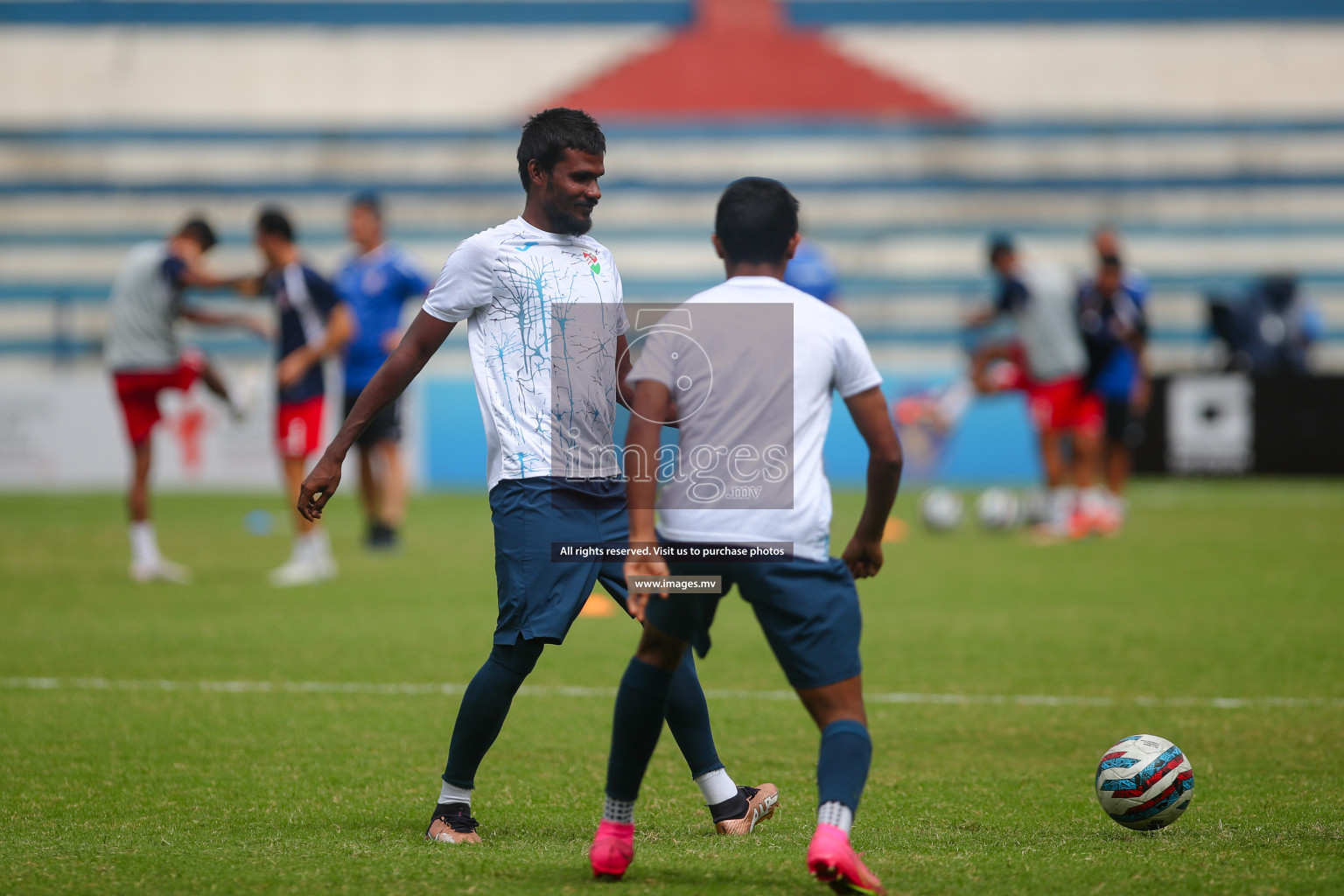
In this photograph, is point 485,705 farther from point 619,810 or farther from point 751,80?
point 751,80

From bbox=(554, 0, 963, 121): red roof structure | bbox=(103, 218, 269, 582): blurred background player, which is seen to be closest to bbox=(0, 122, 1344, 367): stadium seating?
bbox=(554, 0, 963, 121): red roof structure

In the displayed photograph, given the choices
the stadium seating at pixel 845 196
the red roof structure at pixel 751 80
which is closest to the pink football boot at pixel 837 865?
the stadium seating at pixel 845 196

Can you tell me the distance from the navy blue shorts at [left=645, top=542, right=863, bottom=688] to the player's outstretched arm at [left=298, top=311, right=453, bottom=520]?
1.01m

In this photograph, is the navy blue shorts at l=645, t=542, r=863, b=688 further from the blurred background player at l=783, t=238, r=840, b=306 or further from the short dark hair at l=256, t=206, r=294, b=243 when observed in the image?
the blurred background player at l=783, t=238, r=840, b=306

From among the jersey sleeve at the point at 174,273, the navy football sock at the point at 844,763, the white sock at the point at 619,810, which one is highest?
the jersey sleeve at the point at 174,273

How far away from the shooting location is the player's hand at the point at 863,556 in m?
3.63

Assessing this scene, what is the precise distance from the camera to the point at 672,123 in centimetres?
2461

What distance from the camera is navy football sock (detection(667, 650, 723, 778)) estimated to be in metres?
4.24

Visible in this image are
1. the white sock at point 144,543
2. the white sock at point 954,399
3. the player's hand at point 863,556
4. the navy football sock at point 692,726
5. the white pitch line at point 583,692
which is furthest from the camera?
the white sock at point 954,399

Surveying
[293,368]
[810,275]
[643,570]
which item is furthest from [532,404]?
[810,275]

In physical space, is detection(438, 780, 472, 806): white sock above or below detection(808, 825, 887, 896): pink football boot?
below

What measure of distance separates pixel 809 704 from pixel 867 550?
39 centimetres

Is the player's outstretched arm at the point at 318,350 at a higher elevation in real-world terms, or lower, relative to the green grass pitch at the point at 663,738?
higher

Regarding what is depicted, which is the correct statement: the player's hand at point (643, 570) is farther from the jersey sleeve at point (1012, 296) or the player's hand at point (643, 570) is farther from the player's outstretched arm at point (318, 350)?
the jersey sleeve at point (1012, 296)
